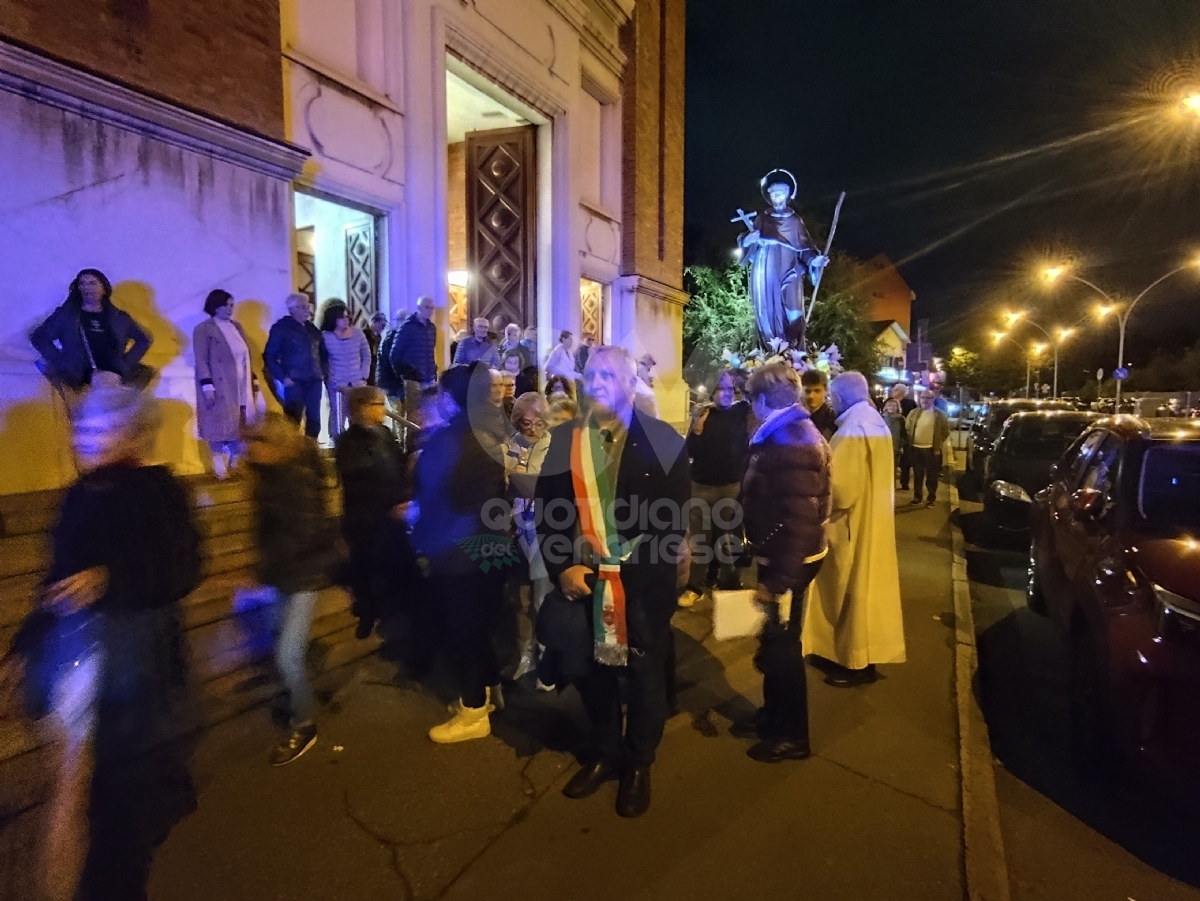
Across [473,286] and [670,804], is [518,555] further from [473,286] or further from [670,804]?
[473,286]

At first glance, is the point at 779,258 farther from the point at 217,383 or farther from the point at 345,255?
the point at 217,383

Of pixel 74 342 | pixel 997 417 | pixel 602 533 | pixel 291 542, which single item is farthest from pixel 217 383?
pixel 997 417

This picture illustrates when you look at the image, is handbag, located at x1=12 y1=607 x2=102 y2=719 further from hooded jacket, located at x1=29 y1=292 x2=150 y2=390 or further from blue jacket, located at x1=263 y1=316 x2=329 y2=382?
blue jacket, located at x1=263 y1=316 x2=329 y2=382

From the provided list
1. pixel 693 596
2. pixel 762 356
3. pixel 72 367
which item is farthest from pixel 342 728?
pixel 762 356

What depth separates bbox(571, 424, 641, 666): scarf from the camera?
3.03 m

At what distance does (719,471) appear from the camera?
584 centimetres

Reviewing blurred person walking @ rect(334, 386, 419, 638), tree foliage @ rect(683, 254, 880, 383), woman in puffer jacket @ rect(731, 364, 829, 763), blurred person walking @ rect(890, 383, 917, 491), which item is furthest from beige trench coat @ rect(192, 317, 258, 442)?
tree foliage @ rect(683, 254, 880, 383)

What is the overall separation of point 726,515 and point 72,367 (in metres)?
5.18

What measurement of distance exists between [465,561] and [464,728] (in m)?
0.92

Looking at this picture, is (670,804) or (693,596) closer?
(670,804)

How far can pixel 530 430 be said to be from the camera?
4539 millimetres

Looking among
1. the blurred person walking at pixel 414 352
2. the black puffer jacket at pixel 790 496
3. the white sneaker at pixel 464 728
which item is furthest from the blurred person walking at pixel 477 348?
the black puffer jacket at pixel 790 496

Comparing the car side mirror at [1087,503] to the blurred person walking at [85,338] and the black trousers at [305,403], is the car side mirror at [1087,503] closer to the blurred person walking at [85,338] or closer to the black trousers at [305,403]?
the black trousers at [305,403]

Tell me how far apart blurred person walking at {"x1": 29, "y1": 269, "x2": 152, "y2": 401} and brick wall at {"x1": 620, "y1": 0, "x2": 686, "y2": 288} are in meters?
10.6
